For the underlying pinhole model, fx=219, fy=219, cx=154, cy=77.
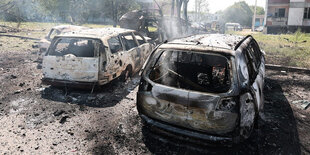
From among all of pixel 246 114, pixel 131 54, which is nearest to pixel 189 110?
pixel 246 114

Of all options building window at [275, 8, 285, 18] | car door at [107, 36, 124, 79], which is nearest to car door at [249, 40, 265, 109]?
car door at [107, 36, 124, 79]

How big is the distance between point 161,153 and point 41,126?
89.2 inches

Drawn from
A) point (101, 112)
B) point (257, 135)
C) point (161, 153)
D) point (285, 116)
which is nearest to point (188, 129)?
point (161, 153)

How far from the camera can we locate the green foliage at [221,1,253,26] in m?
56.8

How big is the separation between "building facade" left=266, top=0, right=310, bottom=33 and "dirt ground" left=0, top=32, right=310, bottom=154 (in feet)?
85.8

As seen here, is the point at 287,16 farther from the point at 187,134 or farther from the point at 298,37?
the point at 187,134

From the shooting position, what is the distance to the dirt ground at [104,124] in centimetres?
325

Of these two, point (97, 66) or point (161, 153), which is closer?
point (161, 153)

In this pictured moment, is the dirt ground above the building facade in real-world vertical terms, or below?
below

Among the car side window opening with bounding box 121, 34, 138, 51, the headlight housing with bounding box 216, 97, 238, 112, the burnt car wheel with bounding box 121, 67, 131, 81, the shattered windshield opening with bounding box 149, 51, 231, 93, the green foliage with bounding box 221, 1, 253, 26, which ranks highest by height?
the green foliage with bounding box 221, 1, 253, 26

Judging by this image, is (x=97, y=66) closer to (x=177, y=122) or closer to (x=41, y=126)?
(x=41, y=126)

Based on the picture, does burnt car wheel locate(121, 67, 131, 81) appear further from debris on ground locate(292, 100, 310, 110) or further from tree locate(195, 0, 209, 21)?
tree locate(195, 0, 209, 21)

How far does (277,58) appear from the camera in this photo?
9438 mm

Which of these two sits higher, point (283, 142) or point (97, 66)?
point (97, 66)
